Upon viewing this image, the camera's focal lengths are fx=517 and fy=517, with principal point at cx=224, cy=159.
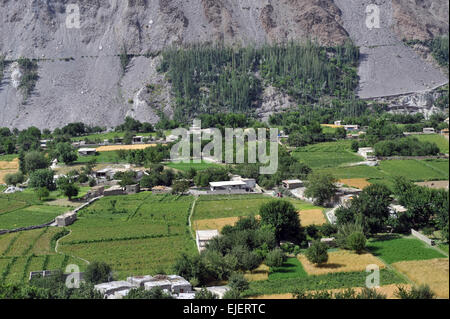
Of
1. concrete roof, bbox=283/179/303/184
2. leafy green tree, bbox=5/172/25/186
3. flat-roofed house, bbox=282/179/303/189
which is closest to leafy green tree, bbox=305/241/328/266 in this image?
flat-roofed house, bbox=282/179/303/189

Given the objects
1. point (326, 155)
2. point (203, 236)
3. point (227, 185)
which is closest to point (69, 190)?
point (227, 185)

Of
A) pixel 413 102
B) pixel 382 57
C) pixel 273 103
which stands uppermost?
pixel 382 57

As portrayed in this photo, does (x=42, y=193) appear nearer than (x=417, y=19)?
Yes

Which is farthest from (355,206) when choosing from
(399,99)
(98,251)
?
(399,99)

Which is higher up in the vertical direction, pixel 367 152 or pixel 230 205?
pixel 367 152

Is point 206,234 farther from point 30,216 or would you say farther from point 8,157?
point 8,157
